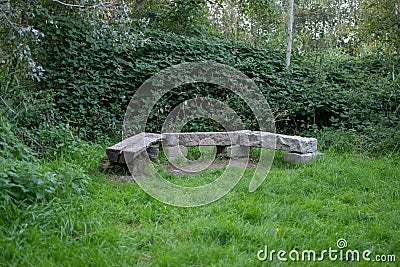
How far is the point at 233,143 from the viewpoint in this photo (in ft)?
17.8

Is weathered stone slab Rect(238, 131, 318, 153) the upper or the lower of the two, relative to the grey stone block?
upper

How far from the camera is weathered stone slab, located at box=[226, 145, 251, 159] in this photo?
5.37 metres

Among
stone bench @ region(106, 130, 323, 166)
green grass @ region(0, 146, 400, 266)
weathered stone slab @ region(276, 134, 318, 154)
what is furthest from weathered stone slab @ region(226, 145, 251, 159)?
green grass @ region(0, 146, 400, 266)

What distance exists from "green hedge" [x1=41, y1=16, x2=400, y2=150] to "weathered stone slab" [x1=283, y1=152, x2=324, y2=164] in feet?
5.27

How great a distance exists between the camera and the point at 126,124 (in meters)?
6.12

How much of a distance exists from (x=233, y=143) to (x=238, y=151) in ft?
0.43

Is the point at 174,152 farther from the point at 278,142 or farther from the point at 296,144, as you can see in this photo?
the point at 296,144

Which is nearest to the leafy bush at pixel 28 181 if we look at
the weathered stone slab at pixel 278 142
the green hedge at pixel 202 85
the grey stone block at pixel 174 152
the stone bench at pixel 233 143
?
the stone bench at pixel 233 143

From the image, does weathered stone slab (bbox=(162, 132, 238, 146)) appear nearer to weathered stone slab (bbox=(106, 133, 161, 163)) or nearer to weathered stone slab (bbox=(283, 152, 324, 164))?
weathered stone slab (bbox=(106, 133, 161, 163))

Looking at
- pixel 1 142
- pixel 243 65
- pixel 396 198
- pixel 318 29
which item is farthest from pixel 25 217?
pixel 318 29

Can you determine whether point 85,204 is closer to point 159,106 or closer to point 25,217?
point 25,217

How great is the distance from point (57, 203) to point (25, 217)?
263mm

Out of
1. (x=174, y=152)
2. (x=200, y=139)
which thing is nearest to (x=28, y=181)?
(x=174, y=152)

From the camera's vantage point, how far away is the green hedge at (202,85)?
590cm
